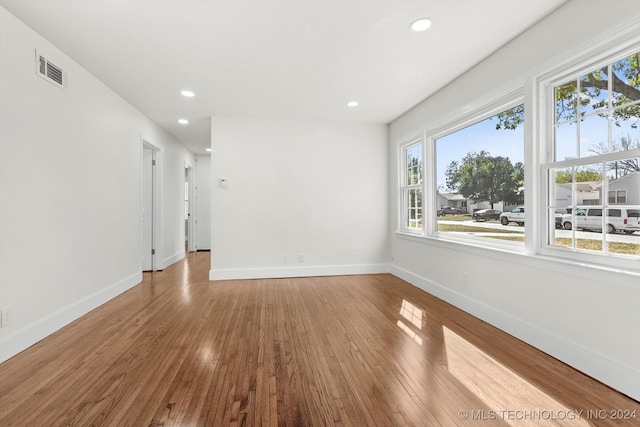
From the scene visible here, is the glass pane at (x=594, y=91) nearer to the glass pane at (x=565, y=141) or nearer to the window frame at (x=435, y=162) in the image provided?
the glass pane at (x=565, y=141)

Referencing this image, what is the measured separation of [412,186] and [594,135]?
2.49 m

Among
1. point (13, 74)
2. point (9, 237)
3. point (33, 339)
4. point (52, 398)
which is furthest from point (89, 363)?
point (13, 74)

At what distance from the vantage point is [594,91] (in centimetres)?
205

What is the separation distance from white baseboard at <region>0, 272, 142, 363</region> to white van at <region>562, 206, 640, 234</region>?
4309 millimetres

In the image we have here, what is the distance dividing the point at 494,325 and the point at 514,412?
1.27 metres

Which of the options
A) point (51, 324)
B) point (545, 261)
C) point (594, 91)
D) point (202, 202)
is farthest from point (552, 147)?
point (202, 202)

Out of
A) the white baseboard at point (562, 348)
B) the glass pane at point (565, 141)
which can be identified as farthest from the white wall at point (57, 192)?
the glass pane at point (565, 141)

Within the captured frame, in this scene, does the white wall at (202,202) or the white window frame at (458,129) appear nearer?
the white window frame at (458,129)

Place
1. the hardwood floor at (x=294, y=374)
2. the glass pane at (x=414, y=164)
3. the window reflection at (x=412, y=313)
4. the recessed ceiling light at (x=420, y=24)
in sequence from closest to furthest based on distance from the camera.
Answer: the hardwood floor at (x=294, y=374), the recessed ceiling light at (x=420, y=24), the window reflection at (x=412, y=313), the glass pane at (x=414, y=164)

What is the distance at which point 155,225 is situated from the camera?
5.17 m

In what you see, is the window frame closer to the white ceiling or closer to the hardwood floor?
the white ceiling

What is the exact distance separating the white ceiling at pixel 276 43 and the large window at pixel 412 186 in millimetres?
931

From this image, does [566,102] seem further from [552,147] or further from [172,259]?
[172,259]

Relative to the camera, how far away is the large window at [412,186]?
171 inches
